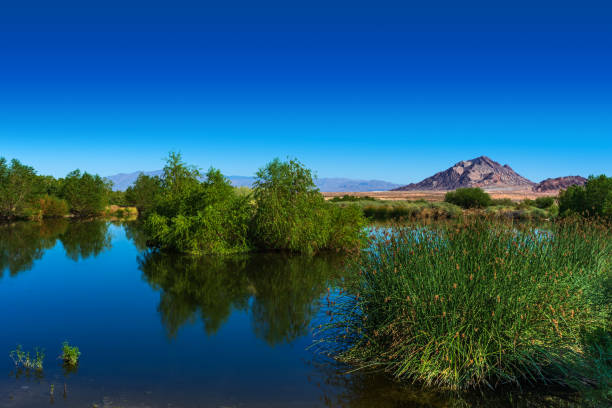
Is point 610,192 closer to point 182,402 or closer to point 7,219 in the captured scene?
point 182,402

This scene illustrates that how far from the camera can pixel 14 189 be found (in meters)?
46.1

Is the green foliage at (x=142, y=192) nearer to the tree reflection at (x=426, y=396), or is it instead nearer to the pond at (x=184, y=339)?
the pond at (x=184, y=339)

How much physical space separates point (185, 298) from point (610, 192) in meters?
33.9

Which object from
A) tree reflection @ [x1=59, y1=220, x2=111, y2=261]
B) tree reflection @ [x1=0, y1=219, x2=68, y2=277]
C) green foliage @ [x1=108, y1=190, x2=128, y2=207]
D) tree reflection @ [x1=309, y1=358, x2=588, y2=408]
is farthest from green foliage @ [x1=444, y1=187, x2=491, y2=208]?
green foliage @ [x1=108, y1=190, x2=128, y2=207]

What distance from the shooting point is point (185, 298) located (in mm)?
13789

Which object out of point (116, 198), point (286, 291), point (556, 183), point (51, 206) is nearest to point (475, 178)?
point (556, 183)

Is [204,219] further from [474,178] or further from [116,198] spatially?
[474,178]

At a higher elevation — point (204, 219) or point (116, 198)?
point (116, 198)

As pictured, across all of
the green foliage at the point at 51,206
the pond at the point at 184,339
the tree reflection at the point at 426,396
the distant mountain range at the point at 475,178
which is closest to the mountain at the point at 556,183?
the distant mountain range at the point at 475,178

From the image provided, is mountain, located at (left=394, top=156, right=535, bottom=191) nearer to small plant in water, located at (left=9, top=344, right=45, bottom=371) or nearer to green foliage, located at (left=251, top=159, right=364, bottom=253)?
green foliage, located at (left=251, top=159, right=364, bottom=253)

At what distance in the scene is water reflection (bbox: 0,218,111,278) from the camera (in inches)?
819

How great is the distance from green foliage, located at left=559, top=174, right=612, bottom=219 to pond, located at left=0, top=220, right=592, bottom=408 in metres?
26.1

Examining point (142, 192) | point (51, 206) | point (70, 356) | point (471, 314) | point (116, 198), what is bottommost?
point (70, 356)

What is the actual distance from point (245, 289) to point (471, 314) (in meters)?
9.72
